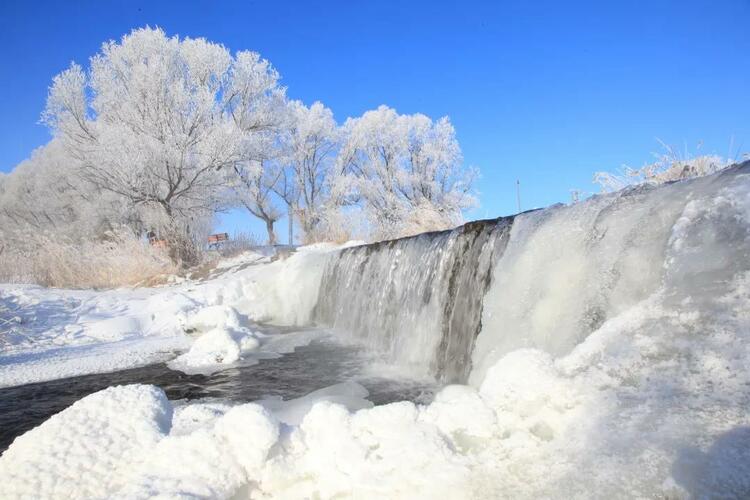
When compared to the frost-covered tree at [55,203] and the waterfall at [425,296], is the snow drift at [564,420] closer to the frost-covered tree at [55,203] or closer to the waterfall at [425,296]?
the waterfall at [425,296]

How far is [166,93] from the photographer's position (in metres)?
14.3

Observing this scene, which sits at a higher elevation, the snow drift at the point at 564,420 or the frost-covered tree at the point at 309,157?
the frost-covered tree at the point at 309,157

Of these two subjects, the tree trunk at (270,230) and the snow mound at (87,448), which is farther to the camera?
the tree trunk at (270,230)

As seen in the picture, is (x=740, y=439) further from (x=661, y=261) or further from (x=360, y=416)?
(x=360, y=416)

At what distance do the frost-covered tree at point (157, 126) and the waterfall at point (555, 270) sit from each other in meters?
9.93

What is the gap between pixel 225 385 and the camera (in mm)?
3359

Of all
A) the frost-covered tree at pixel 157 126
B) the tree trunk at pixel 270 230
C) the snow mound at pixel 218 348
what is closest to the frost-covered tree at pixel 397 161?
the tree trunk at pixel 270 230

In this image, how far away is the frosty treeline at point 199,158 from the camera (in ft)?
42.3

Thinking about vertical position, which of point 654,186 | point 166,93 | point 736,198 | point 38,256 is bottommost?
point 736,198

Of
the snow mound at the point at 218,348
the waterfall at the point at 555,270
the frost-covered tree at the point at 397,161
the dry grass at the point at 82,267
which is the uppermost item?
the frost-covered tree at the point at 397,161

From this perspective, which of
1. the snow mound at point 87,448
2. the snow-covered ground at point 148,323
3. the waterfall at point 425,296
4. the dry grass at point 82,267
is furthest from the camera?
the dry grass at point 82,267

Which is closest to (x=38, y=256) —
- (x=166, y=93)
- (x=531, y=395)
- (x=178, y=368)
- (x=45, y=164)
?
(x=166, y=93)

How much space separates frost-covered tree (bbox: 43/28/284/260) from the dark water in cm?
875

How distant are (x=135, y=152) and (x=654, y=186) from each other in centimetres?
1361
